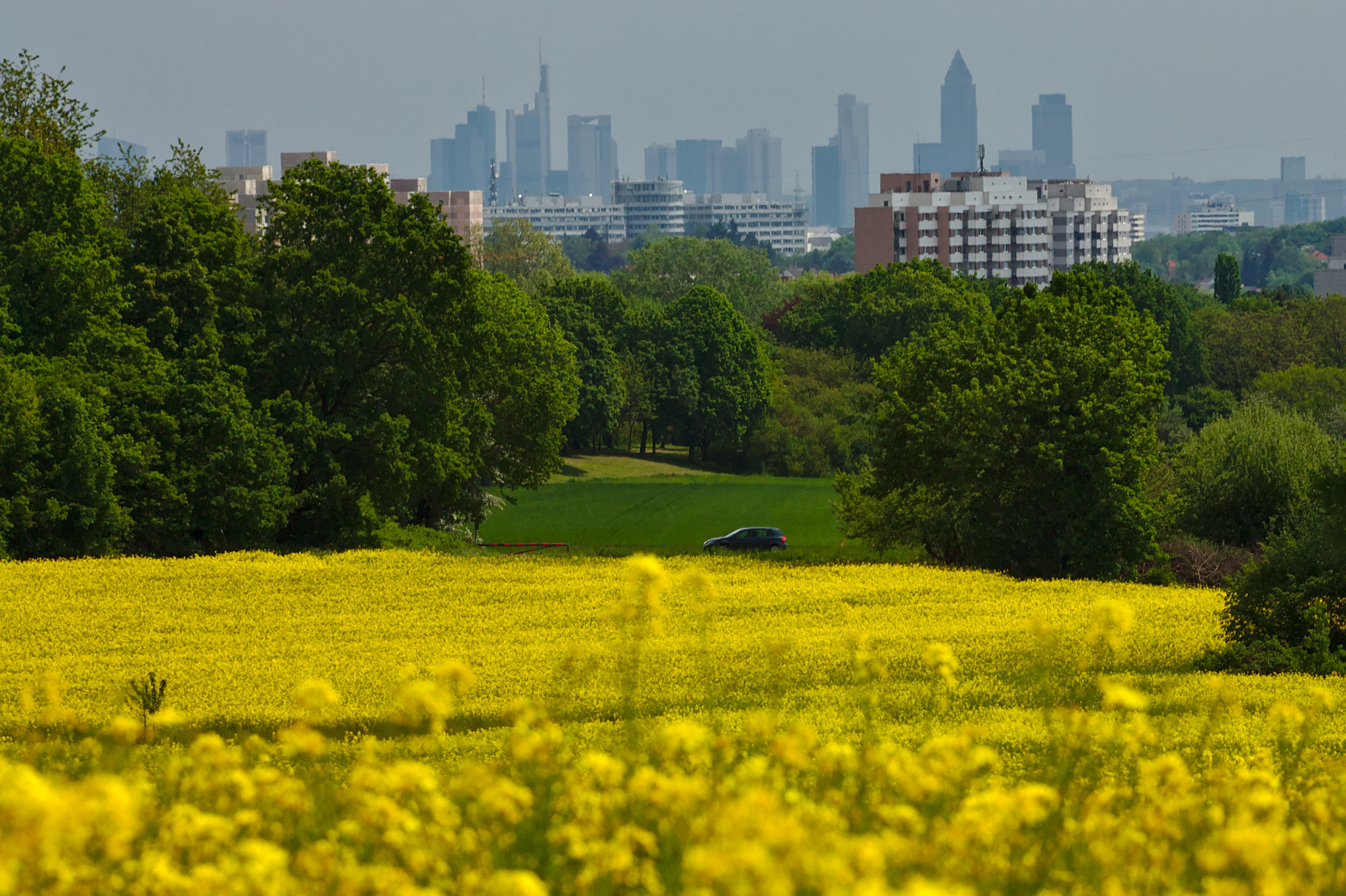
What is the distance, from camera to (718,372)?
331 ft

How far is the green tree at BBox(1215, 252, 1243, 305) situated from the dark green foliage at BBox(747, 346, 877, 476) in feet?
135

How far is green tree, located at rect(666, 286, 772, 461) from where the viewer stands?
99250mm

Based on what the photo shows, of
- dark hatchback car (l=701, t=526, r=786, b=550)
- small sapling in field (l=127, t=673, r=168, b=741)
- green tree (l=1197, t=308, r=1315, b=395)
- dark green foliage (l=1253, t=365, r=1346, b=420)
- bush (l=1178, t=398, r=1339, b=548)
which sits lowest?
dark hatchback car (l=701, t=526, r=786, b=550)

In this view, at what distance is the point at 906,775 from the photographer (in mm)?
7750

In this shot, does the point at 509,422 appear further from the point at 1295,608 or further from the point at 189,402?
the point at 1295,608

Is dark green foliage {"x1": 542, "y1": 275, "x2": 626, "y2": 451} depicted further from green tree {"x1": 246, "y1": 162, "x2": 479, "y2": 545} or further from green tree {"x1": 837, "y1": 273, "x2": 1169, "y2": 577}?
green tree {"x1": 837, "y1": 273, "x2": 1169, "y2": 577}

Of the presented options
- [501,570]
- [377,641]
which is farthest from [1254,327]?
[377,641]

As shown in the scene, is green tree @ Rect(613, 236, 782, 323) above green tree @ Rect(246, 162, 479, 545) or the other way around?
above

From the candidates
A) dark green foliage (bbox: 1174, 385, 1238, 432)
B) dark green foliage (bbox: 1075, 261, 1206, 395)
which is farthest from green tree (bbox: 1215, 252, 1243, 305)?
dark green foliage (bbox: 1174, 385, 1238, 432)

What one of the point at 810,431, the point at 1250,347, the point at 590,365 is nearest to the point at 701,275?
the point at 810,431

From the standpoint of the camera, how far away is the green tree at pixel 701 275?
143875mm

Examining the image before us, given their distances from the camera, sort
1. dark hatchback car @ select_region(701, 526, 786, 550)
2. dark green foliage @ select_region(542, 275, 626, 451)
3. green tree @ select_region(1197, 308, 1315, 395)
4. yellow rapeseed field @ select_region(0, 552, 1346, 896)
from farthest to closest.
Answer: green tree @ select_region(1197, 308, 1315, 395) → dark green foliage @ select_region(542, 275, 626, 451) → dark hatchback car @ select_region(701, 526, 786, 550) → yellow rapeseed field @ select_region(0, 552, 1346, 896)

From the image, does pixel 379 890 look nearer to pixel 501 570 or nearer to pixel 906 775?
pixel 906 775

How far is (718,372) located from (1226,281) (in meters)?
52.7
